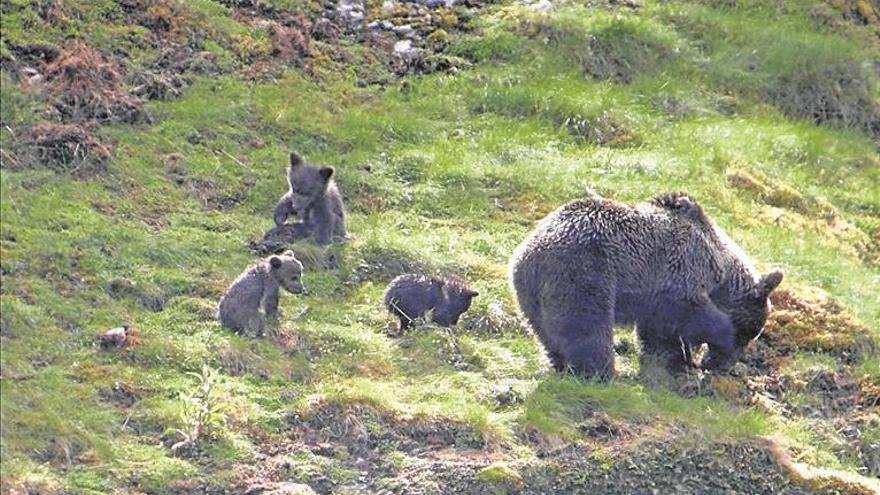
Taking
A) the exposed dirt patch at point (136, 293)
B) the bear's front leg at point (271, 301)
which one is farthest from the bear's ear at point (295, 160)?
the exposed dirt patch at point (136, 293)

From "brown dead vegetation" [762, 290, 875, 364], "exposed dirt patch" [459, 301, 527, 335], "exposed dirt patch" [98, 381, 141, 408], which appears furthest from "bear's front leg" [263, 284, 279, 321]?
"brown dead vegetation" [762, 290, 875, 364]

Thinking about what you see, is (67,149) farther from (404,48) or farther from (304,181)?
(404,48)

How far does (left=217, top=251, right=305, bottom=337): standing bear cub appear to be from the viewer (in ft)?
45.8

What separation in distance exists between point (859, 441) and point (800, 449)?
0.82 meters

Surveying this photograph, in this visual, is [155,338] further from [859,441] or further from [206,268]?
[859,441]

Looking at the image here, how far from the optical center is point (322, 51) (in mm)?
20484

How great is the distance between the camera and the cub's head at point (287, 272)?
47.8 ft

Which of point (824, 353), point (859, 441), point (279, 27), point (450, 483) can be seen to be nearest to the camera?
point (450, 483)

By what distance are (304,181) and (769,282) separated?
4752 millimetres

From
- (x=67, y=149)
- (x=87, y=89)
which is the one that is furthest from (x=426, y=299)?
(x=87, y=89)

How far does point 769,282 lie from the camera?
14922 mm

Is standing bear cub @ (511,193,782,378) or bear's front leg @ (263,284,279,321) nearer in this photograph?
standing bear cub @ (511,193,782,378)

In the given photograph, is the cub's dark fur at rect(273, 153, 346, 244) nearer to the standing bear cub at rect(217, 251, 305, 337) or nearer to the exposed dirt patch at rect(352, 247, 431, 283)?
the exposed dirt patch at rect(352, 247, 431, 283)

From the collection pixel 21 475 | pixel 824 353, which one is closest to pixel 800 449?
pixel 824 353
